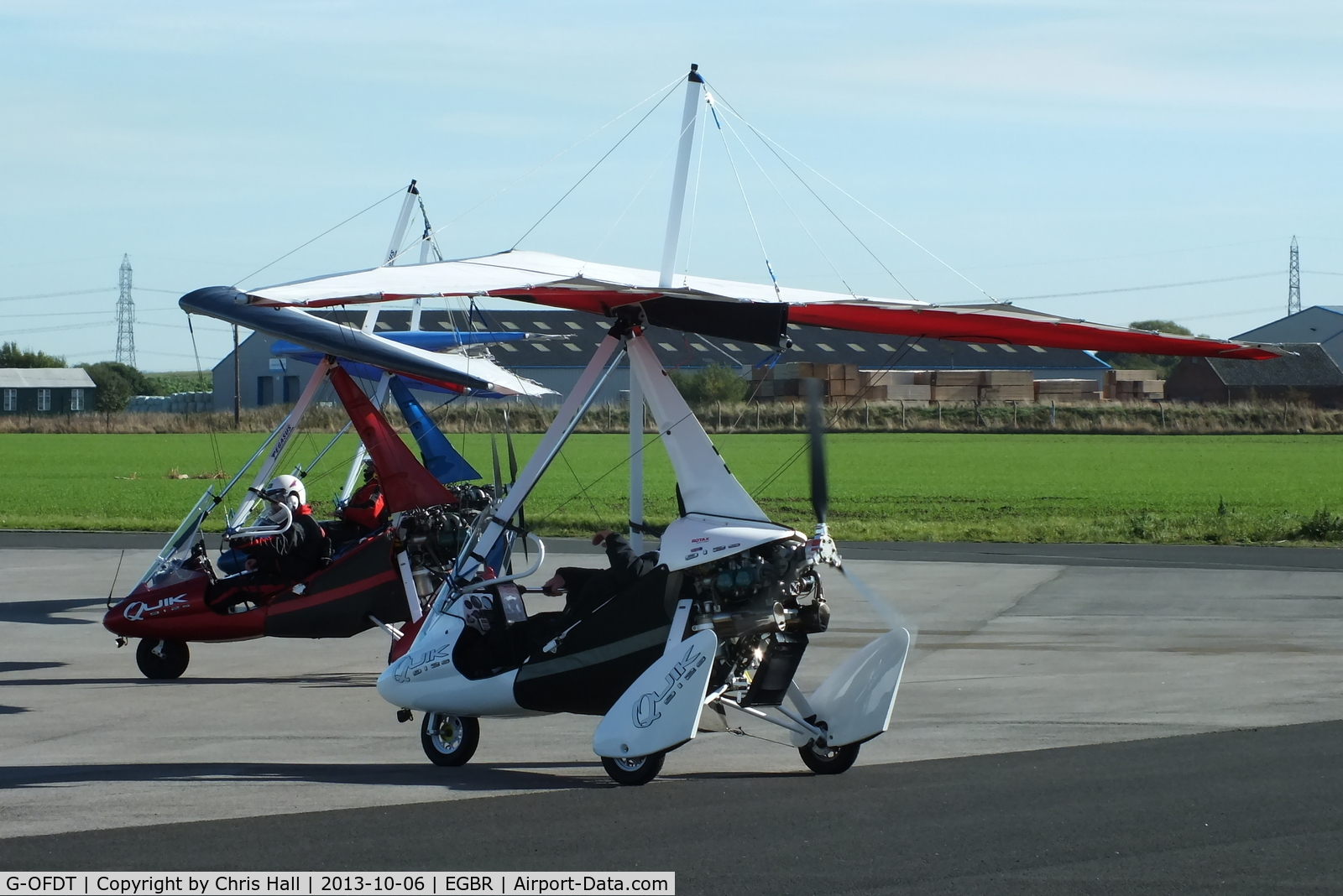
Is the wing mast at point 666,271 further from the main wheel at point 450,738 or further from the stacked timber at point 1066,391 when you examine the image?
the stacked timber at point 1066,391

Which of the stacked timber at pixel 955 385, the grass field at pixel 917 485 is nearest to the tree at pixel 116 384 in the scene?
the grass field at pixel 917 485

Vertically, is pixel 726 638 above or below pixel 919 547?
above

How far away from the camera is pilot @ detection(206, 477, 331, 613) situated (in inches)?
467

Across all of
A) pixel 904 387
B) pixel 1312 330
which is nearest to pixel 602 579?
pixel 904 387

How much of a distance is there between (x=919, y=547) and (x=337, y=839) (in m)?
16.9

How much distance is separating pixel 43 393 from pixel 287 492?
122776mm

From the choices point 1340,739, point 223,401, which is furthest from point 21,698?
point 223,401

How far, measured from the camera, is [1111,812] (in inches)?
284

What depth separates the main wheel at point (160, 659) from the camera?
12031 millimetres

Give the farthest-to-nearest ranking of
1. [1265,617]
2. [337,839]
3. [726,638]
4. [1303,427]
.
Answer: [1303,427] → [1265,617] → [726,638] → [337,839]

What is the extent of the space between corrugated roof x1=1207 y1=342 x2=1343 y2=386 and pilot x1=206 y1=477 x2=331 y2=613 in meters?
92.4

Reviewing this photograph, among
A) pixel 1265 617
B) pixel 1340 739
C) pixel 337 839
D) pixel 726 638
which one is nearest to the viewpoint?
pixel 337 839

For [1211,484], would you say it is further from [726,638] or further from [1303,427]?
[1303,427]

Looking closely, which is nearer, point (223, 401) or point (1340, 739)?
point (1340, 739)
